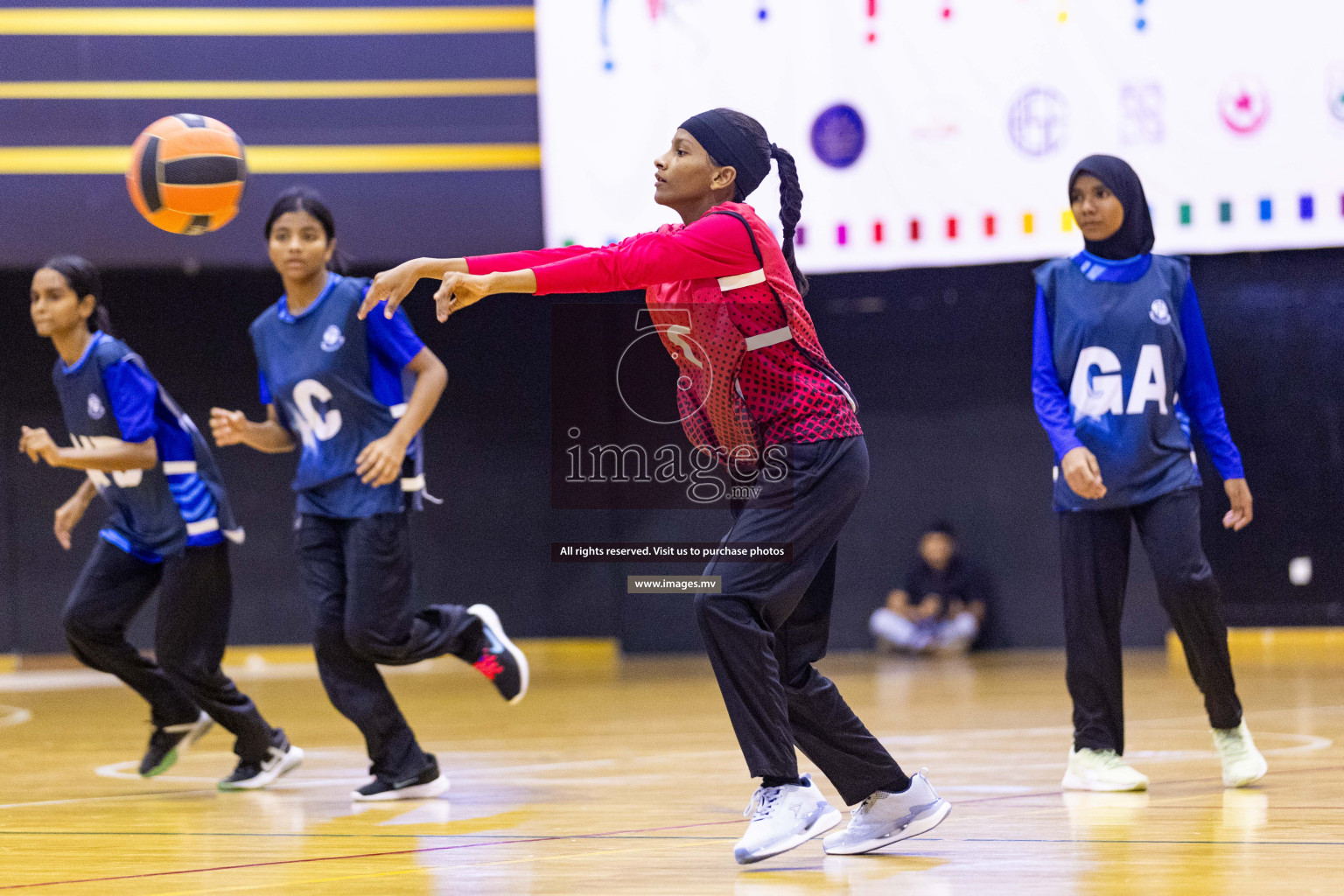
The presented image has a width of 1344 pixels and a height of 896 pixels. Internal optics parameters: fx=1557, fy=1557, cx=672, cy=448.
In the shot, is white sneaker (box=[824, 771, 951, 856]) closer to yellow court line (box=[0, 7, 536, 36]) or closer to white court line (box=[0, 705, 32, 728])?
white court line (box=[0, 705, 32, 728])

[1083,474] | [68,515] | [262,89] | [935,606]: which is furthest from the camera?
[935,606]

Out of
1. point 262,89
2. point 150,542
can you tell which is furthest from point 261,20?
point 150,542

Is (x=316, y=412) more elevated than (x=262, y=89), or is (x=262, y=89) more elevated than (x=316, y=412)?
(x=262, y=89)

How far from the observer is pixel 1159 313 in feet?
14.9

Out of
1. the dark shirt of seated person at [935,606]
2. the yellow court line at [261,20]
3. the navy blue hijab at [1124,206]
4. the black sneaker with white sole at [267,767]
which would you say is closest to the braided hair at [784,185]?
the navy blue hijab at [1124,206]

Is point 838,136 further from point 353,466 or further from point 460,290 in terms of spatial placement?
point 460,290

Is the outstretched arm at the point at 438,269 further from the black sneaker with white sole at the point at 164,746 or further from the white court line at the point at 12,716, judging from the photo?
the white court line at the point at 12,716

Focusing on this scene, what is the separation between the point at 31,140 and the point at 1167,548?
25.9ft

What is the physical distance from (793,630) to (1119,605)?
148 centimetres

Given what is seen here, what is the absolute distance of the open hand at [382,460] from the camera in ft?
14.7

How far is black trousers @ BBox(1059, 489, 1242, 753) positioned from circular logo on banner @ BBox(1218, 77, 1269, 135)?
4718 millimetres

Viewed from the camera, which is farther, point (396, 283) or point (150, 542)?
point (150, 542)

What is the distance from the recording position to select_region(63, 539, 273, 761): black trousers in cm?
491

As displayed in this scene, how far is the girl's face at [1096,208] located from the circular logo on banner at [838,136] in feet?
14.7
